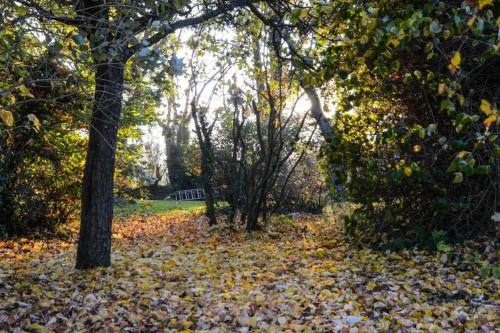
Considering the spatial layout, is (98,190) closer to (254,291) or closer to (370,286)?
(254,291)

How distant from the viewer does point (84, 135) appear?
9.20 meters

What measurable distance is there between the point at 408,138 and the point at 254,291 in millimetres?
2410

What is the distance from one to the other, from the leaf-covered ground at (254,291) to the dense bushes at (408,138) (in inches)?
18.6

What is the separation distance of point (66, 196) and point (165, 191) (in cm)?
1570

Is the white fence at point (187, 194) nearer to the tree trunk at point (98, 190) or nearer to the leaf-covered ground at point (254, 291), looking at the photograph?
the leaf-covered ground at point (254, 291)

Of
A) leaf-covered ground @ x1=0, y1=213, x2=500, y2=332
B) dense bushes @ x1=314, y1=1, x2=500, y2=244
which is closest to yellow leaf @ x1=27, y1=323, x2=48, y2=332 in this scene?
leaf-covered ground @ x1=0, y1=213, x2=500, y2=332

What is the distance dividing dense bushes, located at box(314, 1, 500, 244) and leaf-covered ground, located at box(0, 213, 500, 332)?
18.6 inches

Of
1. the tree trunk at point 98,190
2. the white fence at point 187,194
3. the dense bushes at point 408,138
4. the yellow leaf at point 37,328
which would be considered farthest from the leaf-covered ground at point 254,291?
the white fence at point 187,194

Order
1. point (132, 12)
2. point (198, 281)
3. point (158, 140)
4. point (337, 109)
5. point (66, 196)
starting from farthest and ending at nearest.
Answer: point (158, 140)
point (66, 196)
point (337, 109)
point (198, 281)
point (132, 12)

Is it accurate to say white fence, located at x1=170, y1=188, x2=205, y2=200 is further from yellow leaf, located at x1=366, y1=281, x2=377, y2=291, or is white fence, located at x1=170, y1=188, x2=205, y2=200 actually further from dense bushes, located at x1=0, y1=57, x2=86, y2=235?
yellow leaf, located at x1=366, y1=281, x2=377, y2=291

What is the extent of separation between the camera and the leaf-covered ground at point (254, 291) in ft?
12.0

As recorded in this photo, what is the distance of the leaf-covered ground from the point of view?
3654mm

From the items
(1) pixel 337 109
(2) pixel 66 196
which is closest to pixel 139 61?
(1) pixel 337 109

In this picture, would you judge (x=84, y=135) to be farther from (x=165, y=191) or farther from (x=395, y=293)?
(x=165, y=191)
